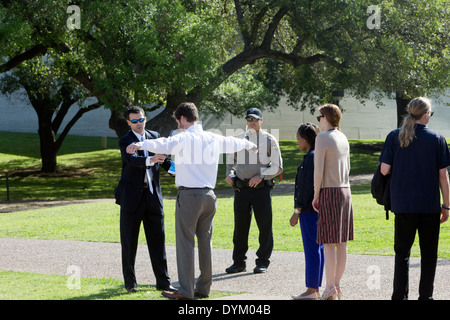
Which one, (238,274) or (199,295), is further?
(238,274)

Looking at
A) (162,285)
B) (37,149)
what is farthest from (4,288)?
(37,149)

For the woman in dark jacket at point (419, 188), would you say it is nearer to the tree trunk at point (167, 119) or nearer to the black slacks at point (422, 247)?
the black slacks at point (422, 247)

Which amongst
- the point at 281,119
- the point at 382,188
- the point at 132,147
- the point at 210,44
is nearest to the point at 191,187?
the point at 132,147

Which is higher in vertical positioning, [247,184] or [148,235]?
[247,184]

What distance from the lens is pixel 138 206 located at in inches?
274

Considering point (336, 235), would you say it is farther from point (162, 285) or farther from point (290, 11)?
point (290, 11)

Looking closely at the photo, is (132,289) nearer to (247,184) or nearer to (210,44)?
(247,184)

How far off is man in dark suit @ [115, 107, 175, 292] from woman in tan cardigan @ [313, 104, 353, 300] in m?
1.74

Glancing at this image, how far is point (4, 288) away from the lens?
711 centimetres

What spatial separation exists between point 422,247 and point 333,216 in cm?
83

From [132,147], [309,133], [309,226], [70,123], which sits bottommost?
[309,226]

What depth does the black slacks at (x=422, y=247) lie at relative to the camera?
5.80m

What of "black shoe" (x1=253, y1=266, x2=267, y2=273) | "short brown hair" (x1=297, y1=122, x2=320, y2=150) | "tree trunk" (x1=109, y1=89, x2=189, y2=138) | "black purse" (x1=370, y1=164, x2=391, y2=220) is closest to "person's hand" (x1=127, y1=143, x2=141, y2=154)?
"short brown hair" (x1=297, y1=122, x2=320, y2=150)

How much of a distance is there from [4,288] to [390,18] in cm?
1784
